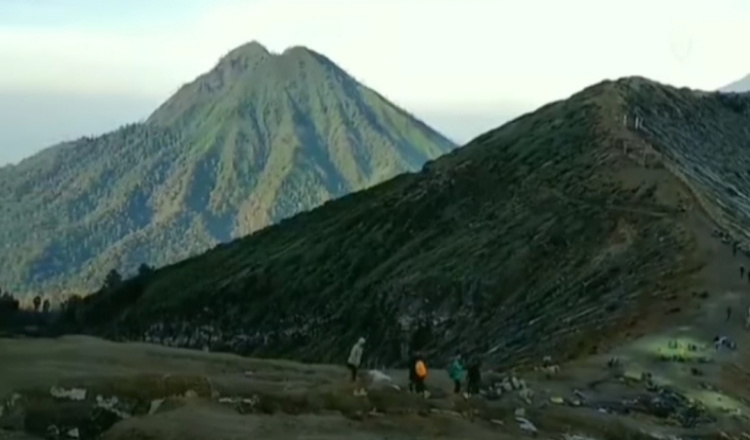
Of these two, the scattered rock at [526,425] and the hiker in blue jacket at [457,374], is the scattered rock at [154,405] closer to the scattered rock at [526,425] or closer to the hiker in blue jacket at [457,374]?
the scattered rock at [526,425]

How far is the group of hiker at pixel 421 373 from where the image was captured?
1651 inches

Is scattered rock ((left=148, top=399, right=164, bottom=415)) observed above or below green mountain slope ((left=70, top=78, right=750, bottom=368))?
below

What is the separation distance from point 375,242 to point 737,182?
41001 mm

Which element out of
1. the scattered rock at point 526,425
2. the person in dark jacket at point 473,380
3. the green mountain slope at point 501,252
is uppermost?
the green mountain slope at point 501,252

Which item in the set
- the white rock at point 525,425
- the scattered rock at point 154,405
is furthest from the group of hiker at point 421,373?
the scattered rock at point 154,405

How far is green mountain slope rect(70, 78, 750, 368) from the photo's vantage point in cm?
8338

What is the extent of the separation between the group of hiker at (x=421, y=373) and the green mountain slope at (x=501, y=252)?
73.2 feet

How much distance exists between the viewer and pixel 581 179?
4577 inches

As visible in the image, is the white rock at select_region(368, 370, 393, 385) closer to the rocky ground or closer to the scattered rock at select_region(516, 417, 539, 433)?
the rocky ground

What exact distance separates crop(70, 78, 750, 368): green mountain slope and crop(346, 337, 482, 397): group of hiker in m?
22.3

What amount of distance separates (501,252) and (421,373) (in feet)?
218

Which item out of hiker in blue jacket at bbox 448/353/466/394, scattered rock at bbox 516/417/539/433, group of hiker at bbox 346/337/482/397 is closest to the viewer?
scattered rock at bbox 516/417/539/433

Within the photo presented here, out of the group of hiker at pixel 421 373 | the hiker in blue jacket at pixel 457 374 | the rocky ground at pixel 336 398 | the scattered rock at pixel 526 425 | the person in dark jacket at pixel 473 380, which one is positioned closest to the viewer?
the rocky ground at pixel 336 398

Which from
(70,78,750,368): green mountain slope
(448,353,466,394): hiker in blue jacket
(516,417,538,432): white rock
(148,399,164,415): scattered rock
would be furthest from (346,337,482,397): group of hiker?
(70,78,750,368): green mountain slope
